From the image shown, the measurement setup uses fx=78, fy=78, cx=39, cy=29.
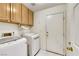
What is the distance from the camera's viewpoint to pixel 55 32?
1.08 meters

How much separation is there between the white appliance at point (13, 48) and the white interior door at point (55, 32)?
0.36 metres

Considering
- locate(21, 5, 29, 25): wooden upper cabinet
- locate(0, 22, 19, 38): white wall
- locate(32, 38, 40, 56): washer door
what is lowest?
locate(32, 38, 40, 56): washer door

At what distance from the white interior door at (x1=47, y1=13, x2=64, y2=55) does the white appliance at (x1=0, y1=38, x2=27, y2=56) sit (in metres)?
0.36

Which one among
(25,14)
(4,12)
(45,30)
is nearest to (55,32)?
(45,30)

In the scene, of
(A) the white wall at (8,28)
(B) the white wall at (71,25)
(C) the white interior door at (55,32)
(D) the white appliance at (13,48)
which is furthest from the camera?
(A) the white wall at (8,28)

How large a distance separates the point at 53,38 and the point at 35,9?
48 centimetres

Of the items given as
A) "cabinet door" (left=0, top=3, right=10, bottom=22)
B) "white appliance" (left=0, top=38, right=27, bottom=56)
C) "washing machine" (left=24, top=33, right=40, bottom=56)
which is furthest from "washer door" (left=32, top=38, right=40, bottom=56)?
"cabinet door" (left=0, top=3, right=10, bottom=22)

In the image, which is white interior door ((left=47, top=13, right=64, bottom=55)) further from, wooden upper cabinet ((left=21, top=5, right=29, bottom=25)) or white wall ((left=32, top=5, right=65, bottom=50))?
wooden upper cabinet ((left=21, top=5, right=29, bottom=25))

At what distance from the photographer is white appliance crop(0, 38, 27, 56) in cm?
79

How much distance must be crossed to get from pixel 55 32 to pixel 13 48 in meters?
0.58

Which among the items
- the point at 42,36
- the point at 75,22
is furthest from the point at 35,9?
the point at 75,22

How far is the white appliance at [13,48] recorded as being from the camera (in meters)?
0.79

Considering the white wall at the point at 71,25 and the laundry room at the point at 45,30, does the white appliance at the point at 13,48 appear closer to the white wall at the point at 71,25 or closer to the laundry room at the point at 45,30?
the laundry room at the point at 45,30

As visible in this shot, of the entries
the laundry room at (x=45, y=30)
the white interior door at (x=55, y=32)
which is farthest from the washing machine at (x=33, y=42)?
the white interior door at (x=55, y=32)
